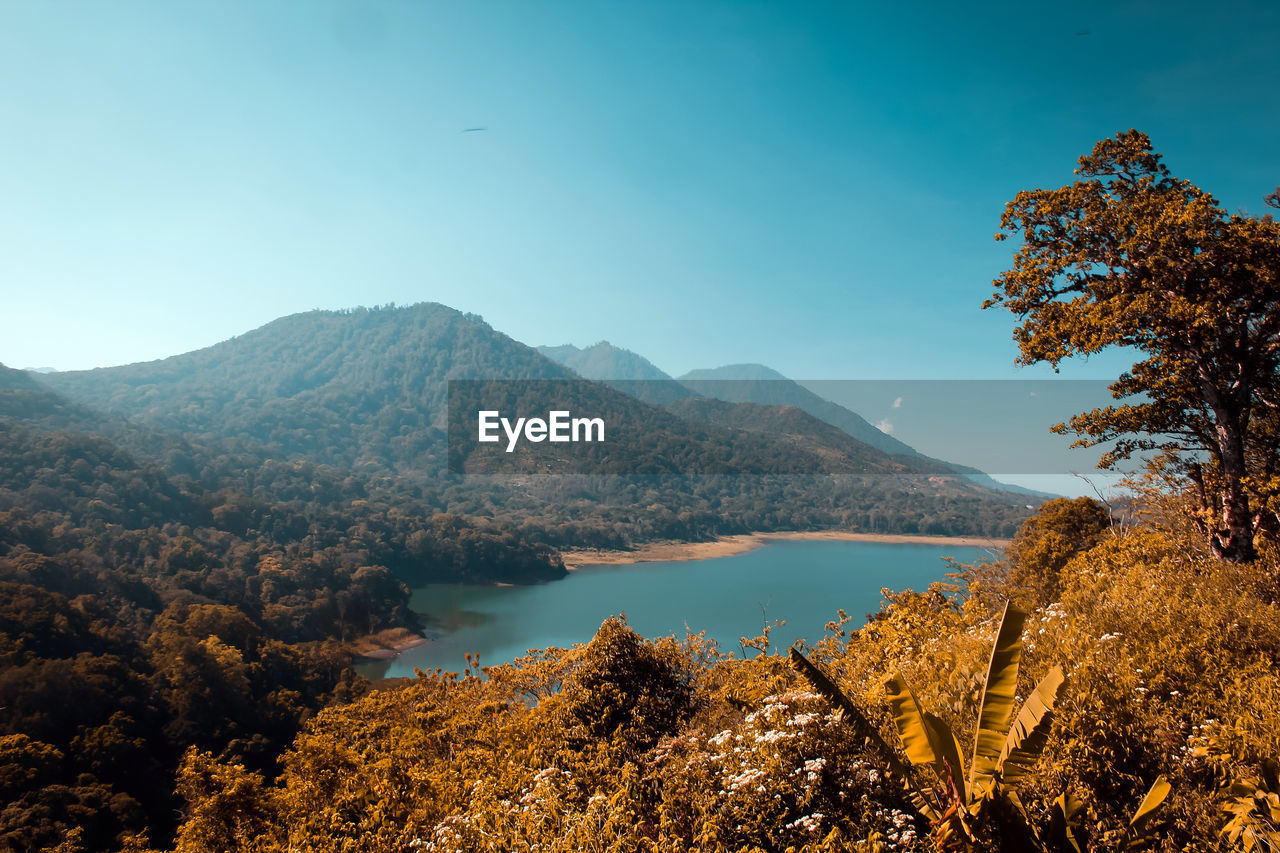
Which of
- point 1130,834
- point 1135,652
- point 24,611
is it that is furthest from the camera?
point 24,611

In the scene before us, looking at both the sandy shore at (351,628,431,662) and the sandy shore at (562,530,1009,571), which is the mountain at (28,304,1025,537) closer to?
the sandy shore at (562,530,1009,571)

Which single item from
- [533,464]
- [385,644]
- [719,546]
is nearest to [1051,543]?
[385,644]

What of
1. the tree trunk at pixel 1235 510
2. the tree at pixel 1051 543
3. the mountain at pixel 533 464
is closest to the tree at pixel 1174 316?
the tree trunk at pixel 1235 510

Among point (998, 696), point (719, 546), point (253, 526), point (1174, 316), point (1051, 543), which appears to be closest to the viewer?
point (998, 696)

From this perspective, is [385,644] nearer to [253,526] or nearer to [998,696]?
[253,526]

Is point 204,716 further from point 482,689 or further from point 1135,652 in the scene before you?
point 1135,652

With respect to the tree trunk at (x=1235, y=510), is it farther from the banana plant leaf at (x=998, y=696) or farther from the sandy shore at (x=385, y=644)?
the sandy shore at (x=385, y=644)

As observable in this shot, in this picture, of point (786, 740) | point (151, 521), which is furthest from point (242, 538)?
point (786, 740)

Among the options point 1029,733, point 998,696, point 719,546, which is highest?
point 998,696
